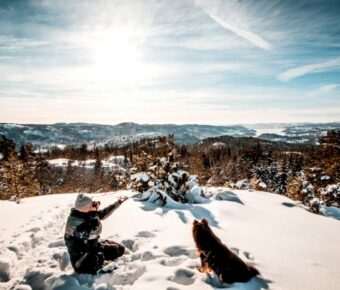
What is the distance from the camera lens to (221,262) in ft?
14.1

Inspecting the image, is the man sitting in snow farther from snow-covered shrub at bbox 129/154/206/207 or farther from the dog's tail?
snow-covered shrub at bbox 129/154/206/207

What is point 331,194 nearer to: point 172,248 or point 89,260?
point 172,248

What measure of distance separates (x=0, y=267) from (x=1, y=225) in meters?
3.73

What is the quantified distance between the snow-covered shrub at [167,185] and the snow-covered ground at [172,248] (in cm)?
101

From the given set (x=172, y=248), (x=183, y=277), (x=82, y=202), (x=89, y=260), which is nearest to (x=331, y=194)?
(x=172, y=248)

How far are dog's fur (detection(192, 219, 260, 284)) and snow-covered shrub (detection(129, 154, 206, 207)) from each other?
5366 millimetres

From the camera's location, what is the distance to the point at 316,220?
876 cm

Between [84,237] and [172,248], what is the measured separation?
5.49 feet

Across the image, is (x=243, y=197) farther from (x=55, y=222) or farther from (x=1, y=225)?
(x=1, y=225)

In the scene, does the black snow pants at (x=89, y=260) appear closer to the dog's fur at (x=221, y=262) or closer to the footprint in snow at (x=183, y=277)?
the footprint in snow at (x=183, y=277)

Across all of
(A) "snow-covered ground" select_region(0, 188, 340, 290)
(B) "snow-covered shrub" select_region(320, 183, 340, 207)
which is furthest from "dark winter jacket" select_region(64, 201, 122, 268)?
(B) "snow-covered shrub" select_region(320, 183, 340, 207)

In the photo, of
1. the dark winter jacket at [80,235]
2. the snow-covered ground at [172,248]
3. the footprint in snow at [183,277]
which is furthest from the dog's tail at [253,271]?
the dark winter jacket at [80,235]

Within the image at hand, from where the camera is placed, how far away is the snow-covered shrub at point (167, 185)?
10562mm

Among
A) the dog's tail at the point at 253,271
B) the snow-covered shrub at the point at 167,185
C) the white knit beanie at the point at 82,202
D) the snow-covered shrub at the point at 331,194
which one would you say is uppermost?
the white knit beanie at the point at 82,202
